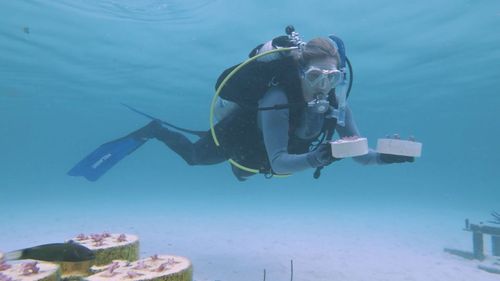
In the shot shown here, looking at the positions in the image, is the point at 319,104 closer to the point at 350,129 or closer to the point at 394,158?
the point at 394,158

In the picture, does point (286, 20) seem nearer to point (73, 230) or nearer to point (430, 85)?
point (73, 230)

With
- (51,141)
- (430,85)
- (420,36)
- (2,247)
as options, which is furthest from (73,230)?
(51,141)

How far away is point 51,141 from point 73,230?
9499 cm

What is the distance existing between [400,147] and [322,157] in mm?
1198

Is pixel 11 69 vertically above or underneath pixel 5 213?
above

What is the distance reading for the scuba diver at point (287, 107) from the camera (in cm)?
509

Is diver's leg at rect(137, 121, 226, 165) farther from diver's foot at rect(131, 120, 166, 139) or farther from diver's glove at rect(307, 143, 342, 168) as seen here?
diver's glove at rect(307, 143, 342, 168)

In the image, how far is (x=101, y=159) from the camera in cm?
796

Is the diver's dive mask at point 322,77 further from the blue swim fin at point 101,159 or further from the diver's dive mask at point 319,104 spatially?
the blue swim fin at point 101,159

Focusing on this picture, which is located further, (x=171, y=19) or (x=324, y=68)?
(x=171, y=19)

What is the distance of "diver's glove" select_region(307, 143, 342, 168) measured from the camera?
14.3 ft

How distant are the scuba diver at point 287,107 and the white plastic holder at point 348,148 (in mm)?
160

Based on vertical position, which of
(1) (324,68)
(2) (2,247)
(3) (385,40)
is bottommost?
(2) (2,247)

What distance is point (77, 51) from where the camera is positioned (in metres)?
24.2
